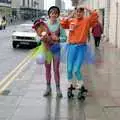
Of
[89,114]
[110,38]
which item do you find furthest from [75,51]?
[110,38]

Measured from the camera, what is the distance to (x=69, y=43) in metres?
10.7

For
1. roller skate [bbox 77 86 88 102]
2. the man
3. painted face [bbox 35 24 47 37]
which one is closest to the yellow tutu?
painted face [bbox 35 24 47 37]

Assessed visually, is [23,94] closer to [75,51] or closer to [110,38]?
[75,51]

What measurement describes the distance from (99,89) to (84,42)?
1916 millimetres

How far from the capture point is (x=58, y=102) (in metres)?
10.3

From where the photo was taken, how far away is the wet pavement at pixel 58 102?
900cm

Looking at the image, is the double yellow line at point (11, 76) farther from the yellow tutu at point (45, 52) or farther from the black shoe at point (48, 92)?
the black shoe at point (48, 92)

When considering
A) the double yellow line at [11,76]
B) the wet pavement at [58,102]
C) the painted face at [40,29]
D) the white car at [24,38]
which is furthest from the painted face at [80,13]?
the white car at [24,38]

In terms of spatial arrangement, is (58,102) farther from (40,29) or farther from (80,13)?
(80,13)

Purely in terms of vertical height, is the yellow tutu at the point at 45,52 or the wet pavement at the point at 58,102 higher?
the yellow tutu at the point at 45,52

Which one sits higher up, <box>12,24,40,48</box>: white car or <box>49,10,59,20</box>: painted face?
<box>49,10,59,20</box>: painted face

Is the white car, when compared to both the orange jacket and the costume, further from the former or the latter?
the orange jacket

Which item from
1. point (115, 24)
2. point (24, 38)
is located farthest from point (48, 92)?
point (115, 24)

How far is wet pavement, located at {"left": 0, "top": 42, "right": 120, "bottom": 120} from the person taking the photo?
900cm
